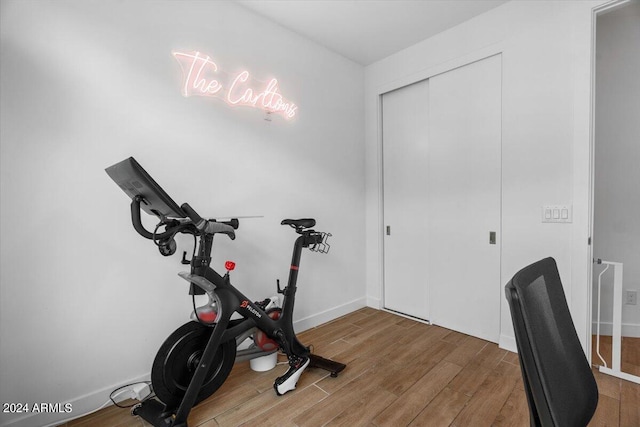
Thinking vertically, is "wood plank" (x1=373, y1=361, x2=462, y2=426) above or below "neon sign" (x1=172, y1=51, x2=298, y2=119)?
below

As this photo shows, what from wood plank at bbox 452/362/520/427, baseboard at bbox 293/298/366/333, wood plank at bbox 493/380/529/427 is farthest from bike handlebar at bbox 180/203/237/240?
wood plank at bbox 493/380/529/427

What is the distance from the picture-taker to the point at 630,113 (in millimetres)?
2521

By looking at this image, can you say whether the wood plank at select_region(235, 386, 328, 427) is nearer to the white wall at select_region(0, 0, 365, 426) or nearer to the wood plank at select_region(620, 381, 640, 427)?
the white wall at select_region(0, 0, 365, 426)

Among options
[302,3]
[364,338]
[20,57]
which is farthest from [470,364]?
[20,57]

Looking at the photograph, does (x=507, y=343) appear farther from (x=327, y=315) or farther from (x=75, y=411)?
(x=75, y=411)

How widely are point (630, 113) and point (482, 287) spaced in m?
1.96

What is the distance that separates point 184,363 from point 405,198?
2425 millimetres

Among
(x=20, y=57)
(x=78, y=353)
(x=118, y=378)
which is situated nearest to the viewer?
(x=20, y=57)

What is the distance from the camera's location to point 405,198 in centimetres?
310

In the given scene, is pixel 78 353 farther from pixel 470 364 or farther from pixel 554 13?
pixel 554 13

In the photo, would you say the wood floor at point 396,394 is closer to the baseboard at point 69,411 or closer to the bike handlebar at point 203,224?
the baseboard at point 69,411

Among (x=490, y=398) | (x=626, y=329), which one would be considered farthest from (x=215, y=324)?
(x=626, y=329)

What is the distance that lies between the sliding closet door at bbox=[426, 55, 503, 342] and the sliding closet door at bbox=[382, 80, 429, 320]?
11cm

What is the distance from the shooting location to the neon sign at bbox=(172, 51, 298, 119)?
81.6 inches
